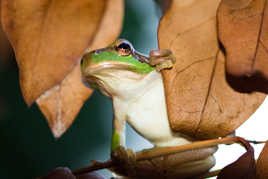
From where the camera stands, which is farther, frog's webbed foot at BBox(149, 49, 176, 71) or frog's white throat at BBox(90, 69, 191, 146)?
frog's white throat at BBox(90, 69, 191, 146)

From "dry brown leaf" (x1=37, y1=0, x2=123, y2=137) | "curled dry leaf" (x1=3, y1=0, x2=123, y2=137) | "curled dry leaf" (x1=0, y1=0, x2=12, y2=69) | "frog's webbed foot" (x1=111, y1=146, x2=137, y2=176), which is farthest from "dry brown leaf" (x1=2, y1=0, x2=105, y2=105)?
"curled dry leaf" (x1=0, y1=0, x2=12, y2=69)

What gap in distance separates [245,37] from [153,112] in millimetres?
331

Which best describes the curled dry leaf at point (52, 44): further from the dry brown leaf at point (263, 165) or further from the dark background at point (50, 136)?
the dark background at point (50, 136)

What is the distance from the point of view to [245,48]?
468 millimetres

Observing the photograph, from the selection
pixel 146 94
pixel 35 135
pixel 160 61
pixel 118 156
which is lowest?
pixel 35 135

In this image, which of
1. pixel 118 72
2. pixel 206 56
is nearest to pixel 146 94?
pixel 118 72

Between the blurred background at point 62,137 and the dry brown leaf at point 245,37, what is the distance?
1212 millimetres

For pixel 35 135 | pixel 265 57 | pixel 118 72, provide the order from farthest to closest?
1. pixel 35 135
2. pixel 118 72
3. pixel 265 57

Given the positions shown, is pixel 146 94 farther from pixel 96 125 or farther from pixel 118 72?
pixel 96 125

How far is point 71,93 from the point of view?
0.73 meters

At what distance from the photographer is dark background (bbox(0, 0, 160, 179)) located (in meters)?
1.68

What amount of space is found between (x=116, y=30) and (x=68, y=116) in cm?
24

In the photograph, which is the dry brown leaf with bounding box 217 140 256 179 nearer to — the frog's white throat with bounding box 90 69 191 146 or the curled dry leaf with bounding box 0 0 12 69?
the frog's white throat with bounding box 90 69 191 146

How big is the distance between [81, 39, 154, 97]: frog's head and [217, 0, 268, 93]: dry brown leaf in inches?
9.6
